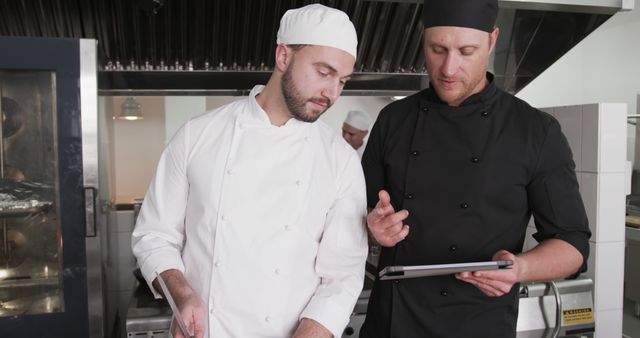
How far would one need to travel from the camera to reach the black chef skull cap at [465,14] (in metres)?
1.38

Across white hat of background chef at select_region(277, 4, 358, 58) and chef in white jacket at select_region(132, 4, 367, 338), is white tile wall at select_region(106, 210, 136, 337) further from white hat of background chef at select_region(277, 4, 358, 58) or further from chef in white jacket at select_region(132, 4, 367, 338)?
white hat of background chef at select_region(277, 4, 358, 58)

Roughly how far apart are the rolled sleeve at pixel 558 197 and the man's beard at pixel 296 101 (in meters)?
0.62

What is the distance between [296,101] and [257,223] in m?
0.33

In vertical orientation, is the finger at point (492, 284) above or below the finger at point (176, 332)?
above

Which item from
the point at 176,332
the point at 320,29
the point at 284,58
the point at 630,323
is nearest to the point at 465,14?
the point at 320,29

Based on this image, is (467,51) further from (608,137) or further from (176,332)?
(608,137)

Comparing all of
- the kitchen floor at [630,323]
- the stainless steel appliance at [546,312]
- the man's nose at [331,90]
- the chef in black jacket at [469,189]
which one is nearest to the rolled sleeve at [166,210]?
the man's nose at [331,90]

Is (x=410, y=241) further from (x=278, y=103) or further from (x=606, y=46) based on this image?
(x=606, y=46)

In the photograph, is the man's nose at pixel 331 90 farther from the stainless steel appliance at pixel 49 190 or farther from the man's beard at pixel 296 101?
the stainless steel appliance at pixel 49 190

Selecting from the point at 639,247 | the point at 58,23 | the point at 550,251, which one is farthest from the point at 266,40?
the point at 639,247

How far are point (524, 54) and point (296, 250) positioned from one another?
7.69 ft

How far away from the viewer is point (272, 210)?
137cm

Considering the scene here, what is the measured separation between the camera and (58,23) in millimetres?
2547

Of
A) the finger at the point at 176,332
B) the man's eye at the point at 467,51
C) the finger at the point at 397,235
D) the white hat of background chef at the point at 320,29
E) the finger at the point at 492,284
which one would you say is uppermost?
the white hat of background chef at the point at 320,29
